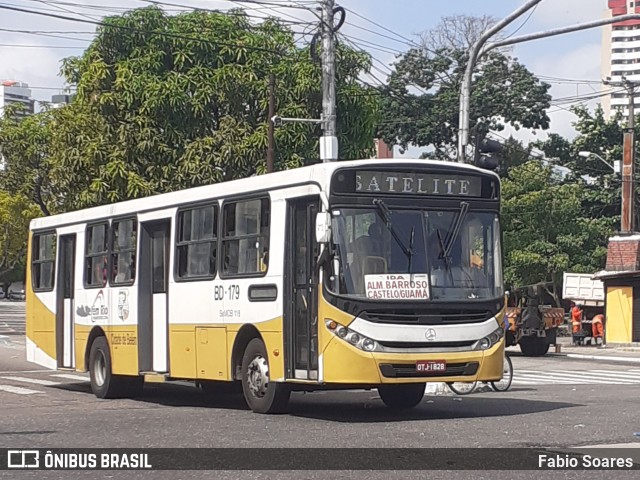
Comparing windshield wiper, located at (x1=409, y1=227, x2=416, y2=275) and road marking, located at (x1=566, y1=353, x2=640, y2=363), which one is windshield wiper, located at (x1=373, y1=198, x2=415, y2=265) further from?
road marking, located at (x1=566, y1=353, x2=640, y2=363)

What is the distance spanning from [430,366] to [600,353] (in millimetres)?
25144

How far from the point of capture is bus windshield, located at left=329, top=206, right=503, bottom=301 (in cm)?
1420

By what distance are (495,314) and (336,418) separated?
234 cm

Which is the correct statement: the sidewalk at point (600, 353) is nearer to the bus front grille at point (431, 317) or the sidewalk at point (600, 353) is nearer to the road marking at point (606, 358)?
the road marking at point (606, 358)

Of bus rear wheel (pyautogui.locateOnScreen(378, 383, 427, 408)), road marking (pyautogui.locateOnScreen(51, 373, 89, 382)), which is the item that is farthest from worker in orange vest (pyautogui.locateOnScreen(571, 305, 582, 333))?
bus rear wheel (pyautogui.locateOnScreen(378, 383, 427, 408))

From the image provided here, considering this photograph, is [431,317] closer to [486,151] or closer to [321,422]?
[321,422]

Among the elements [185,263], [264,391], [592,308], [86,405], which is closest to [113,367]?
[86,405]

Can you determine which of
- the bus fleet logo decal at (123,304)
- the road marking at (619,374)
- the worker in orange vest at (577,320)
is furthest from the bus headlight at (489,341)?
the worker in orange vest at (577,320)

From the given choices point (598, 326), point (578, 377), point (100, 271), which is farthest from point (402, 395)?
point (598, 326)

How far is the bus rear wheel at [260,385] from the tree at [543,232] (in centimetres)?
3785

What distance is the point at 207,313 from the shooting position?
16.6 meters

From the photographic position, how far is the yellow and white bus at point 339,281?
1419 centimetres

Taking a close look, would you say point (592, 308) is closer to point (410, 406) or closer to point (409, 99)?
point (409, 99)

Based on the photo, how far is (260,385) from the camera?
15383 mm
